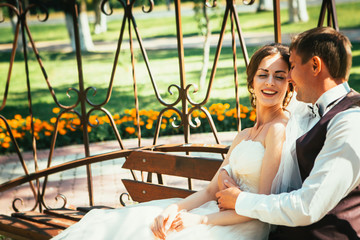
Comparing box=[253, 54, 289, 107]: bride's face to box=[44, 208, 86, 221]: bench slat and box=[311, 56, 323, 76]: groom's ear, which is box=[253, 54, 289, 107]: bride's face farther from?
box=[44, 208, 86, 221]: bench slat

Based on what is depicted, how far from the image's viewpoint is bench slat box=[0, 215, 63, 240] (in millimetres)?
2857

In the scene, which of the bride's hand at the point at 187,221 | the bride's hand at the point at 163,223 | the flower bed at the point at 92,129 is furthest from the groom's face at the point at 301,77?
the flower bed at the point at 92,129

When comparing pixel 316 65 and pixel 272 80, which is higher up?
pixel 316 65

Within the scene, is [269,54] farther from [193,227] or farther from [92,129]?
[92,129]

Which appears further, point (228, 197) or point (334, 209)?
point (228, 197)

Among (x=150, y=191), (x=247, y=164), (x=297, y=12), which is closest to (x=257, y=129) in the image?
(x=247, y=164)

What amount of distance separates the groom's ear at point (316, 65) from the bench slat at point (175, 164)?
3.09 ft

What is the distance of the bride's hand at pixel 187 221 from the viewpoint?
2270 millimetres

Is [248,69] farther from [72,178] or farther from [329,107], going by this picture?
[72,178]

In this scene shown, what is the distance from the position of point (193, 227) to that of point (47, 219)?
127 centimetres

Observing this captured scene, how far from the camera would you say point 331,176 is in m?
1.73

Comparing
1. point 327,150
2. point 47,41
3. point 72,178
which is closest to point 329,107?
point 327,150

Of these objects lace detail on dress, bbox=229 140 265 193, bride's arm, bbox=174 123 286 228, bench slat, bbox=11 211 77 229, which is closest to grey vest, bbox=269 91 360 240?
bride's arm, bbox=174 123 286 228

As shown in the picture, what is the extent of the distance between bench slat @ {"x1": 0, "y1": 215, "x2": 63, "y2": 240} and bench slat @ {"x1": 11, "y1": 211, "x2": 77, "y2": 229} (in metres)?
0.03
